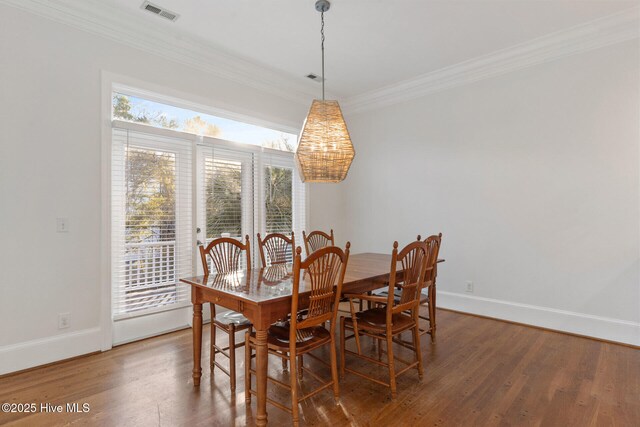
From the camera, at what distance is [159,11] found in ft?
10.2

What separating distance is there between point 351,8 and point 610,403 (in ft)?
11.9

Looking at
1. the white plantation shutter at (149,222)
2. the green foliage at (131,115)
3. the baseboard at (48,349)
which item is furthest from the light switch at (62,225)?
the green foliage at (131,115)

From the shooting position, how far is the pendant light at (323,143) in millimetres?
2844

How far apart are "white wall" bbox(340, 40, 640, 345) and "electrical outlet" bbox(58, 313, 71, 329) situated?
393cm

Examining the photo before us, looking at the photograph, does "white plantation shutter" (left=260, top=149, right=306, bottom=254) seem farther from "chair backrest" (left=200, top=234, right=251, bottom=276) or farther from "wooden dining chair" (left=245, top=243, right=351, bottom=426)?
"wooden dining chair" (left=245, top=243, right=351, bottom=426)

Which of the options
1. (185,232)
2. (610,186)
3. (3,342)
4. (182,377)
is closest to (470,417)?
(182,377)

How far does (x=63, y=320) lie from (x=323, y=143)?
2.70 meters

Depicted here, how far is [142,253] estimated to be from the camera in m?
3.42

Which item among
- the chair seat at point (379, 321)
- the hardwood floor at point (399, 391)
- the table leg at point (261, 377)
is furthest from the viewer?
the chair seat at point (379, 321)

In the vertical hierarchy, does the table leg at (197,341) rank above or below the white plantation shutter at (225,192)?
below

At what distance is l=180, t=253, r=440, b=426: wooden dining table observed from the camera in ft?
6.44

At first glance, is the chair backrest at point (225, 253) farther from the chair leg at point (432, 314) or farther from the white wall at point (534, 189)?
the white wall at point (534, 189)

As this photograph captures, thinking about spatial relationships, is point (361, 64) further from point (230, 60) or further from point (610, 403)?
point (610, 403)

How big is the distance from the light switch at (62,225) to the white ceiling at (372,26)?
197cm
